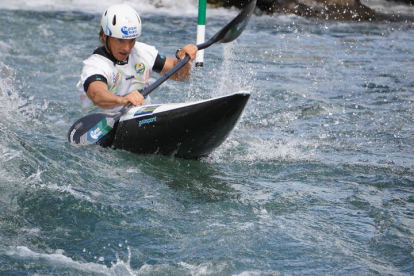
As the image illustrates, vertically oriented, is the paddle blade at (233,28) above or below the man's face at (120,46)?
above

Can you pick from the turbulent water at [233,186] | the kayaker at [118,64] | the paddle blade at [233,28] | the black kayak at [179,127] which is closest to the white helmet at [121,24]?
the kayaker at [118,64]

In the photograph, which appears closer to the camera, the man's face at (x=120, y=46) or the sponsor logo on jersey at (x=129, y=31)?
the sponsor logo on jersey at (x=129, y=31)

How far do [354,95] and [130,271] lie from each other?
5897mm

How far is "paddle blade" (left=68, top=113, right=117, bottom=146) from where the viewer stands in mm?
5781

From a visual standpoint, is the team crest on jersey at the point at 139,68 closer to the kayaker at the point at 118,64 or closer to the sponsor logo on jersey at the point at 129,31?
the kayaker at the point at 118,64

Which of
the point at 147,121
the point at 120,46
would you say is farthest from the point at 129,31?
the point at 147,121

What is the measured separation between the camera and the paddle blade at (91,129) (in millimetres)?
5781

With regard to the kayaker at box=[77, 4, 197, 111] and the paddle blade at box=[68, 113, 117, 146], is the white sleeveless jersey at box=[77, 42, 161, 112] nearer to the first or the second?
the kayaker at box=[77, 4, 197, 111]

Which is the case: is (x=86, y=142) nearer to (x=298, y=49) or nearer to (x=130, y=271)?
(x=130, y=271)

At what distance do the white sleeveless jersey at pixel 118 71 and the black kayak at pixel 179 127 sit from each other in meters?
0.35

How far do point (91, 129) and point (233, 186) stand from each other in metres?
1.50

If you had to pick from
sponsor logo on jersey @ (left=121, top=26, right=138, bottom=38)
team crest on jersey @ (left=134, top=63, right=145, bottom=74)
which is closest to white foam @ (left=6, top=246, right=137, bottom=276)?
sponsor logo on jersey @ (left=121, top=26, right=138, bottom=38)

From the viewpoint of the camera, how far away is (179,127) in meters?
5.62

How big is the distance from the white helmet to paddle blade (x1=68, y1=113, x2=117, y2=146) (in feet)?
2.53
